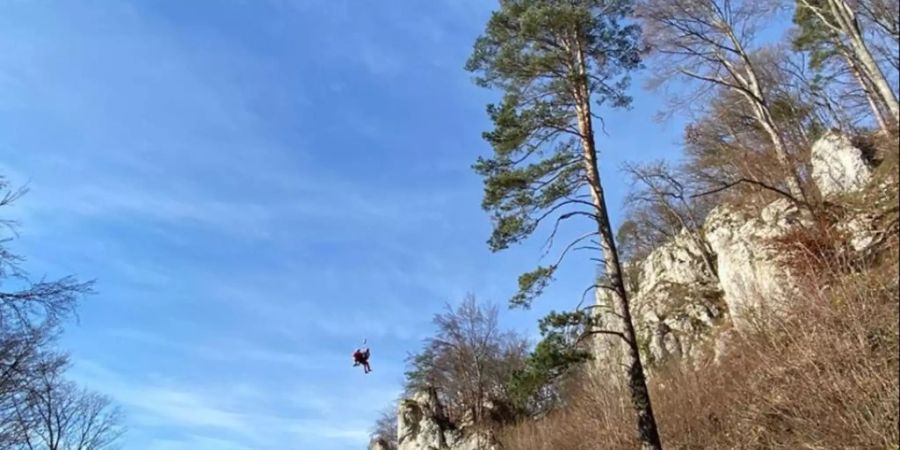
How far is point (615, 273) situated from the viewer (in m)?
10.5

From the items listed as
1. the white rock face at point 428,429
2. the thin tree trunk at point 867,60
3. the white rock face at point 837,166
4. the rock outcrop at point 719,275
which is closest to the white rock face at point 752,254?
the rock outcrop at point 719,275

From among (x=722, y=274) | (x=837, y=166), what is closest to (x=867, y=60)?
(x=837, y=166)

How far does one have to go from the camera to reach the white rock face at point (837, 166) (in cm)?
1505

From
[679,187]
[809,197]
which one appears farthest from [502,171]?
[679,187]

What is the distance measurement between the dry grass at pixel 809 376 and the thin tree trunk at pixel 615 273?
217 cm

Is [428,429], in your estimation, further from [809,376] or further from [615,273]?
[809,376]

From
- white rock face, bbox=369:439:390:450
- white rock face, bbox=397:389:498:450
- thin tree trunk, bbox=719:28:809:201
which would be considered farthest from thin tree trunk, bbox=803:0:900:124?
white rock face, bbox=369:439:390:450

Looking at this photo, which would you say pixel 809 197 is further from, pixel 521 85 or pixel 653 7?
pixel 521 85

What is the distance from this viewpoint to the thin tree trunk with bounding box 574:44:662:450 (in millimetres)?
9547

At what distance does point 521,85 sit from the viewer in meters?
12.2

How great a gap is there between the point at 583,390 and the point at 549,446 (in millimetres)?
3262

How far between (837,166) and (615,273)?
9.72 metres

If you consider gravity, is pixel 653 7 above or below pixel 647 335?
above

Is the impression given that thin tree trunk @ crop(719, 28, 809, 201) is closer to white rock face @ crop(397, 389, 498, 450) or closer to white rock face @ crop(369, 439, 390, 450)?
white rock face @ crop(397, 389, 498, 450)
